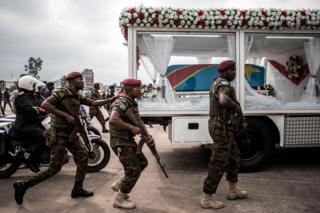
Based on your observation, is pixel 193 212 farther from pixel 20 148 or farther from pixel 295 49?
pixel 295 49

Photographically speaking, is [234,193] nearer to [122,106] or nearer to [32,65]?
[122,106]

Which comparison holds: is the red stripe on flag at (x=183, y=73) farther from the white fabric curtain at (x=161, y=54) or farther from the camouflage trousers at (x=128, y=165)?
the camouflage trousers at (x=128, y=165)

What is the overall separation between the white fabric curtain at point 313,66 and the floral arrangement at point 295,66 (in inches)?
43.7

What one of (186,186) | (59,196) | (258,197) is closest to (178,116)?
(186,186)

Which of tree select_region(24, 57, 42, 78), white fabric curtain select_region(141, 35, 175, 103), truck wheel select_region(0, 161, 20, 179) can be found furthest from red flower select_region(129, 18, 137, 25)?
tree select_region(24, 57, 42, 78)

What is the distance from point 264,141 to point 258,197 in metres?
1.58

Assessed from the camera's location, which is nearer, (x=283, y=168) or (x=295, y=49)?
(x=283, y=168)

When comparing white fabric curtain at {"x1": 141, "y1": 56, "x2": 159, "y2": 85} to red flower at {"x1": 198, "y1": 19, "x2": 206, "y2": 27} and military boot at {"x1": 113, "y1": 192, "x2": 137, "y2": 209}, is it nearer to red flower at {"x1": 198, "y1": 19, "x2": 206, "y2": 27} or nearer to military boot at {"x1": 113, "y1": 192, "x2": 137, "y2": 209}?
red flower at {"x1": 198, "y1": 19, "x2": 206, "y2": 27}

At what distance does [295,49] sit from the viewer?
7.31 m

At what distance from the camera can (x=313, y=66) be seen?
6512mm

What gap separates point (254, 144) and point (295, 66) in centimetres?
287

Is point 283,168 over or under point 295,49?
under

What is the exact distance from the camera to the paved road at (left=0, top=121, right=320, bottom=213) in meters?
4.24

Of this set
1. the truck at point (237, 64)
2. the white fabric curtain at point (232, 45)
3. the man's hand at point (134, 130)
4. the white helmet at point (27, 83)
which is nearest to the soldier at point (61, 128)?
the man's hand at point (134, 130)
